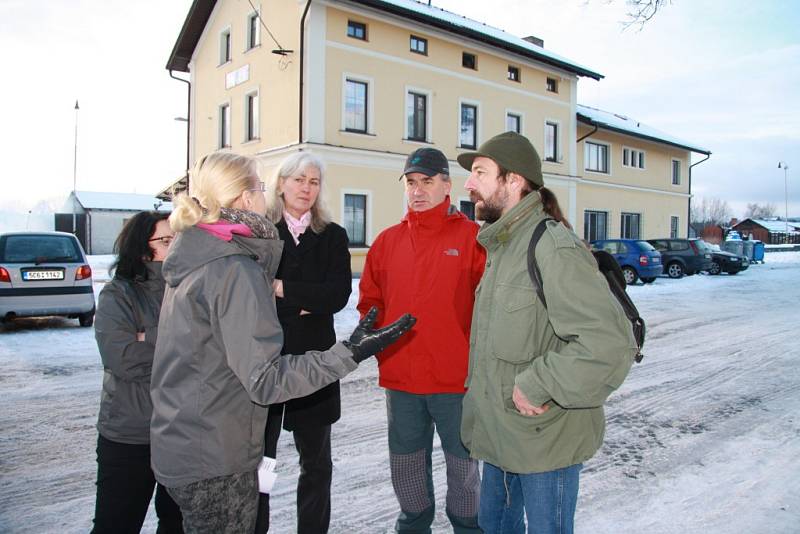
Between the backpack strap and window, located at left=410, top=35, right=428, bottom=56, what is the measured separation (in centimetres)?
1806

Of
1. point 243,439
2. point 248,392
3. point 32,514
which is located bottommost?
point 32,514

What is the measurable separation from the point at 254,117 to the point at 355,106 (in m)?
3.82

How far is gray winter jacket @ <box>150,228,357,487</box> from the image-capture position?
1.84 metres

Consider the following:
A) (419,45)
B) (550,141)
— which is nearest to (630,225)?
(550,141)

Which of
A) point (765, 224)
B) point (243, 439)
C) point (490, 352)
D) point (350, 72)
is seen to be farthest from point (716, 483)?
point (765, 224)

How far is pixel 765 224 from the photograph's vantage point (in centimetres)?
7556

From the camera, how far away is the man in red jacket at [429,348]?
2924 millimetres

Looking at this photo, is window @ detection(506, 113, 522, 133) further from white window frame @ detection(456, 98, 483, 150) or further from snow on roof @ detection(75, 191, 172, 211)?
snow on roof @ detection(75, 191, 172, 211)

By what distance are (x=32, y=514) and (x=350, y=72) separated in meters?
16.0

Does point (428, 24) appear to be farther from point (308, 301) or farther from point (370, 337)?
point (370, 337)

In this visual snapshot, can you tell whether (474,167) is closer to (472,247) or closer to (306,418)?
(472,247)

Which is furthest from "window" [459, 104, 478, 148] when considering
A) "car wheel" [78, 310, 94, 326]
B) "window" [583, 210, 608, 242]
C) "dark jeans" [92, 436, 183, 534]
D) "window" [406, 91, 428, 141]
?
"dark jeans" [92, 436, 183, 534]

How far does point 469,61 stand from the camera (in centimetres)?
2072

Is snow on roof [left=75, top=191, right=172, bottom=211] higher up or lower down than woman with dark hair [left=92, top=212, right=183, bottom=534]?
higher up
